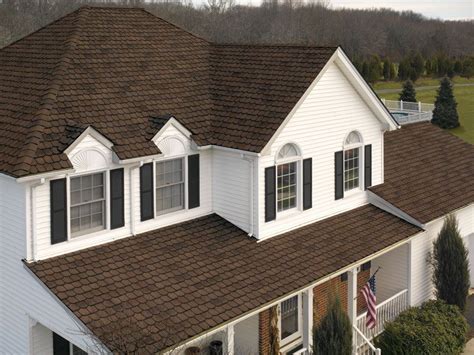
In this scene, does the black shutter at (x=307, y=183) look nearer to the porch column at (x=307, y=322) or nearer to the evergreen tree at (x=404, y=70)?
the porch column at (x=307, y=322)

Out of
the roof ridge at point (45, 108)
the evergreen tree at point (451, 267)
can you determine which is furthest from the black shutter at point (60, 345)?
the evergreen tree at point (451, 267)

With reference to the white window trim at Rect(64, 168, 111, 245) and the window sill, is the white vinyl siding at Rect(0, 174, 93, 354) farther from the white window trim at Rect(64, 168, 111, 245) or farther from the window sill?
the window sill

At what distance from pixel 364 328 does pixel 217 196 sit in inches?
241

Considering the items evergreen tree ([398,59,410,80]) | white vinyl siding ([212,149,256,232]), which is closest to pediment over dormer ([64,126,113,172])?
white vinyl siding ([212,149,256,232])

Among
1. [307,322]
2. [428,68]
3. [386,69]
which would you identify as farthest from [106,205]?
[428,68]

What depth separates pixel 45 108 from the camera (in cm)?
1597

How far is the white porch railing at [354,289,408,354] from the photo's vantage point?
1947 centimetres

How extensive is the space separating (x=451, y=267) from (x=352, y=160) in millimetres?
4859

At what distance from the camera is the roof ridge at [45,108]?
14609mm

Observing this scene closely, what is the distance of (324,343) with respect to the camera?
15430mm

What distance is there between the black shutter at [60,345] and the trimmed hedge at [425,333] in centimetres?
888

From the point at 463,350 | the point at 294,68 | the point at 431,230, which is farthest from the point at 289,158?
the point at 463,350

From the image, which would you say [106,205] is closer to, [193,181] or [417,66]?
[193,181]

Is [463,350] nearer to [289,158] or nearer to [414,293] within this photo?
[414,293]
